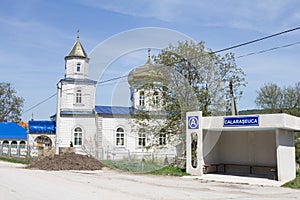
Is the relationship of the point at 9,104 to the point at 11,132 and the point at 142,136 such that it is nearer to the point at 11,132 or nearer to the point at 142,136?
the point at 11,132

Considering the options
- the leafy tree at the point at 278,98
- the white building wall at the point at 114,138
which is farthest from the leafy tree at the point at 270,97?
the white building wall at the point at 114,138

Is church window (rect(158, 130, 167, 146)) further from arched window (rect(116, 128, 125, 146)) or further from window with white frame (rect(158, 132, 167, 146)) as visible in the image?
arched window (rect(116, 128, 125, 146))

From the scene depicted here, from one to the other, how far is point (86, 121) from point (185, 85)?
52.1 ft

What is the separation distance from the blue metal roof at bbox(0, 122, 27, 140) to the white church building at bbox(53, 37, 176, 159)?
1179cm

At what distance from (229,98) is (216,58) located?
9.18ft

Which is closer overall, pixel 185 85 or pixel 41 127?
pixel 185 85

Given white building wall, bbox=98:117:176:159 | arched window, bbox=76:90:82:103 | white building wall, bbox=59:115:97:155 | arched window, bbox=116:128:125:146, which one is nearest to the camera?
white building wall, bbox=59:115:97:155

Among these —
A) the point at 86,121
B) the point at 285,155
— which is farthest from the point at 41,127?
the point at 285,155

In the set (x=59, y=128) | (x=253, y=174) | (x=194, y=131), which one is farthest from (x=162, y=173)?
(x=59, y=128)

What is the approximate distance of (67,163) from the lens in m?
21.4

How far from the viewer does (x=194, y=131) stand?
17.8m

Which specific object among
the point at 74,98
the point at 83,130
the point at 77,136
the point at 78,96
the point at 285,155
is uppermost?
the point at 78,96

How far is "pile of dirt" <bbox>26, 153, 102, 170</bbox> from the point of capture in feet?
68.5

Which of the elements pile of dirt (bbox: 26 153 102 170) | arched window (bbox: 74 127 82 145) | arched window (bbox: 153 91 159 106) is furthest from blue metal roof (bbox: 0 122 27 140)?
arched window (bbox: 153 91 159 106)
